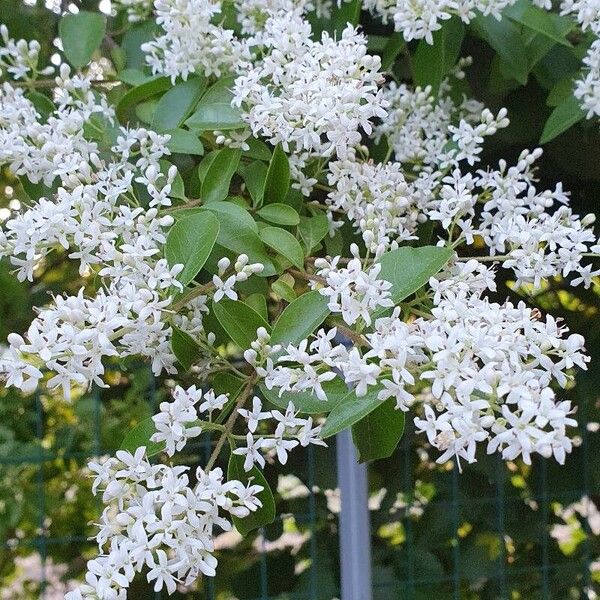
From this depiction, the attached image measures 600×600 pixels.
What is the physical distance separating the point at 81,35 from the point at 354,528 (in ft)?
3.05

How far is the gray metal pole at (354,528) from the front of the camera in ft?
4.88

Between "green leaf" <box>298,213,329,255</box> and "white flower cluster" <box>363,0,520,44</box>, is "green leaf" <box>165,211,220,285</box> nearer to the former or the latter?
"green leaf" <box>298,213,329,255</box>

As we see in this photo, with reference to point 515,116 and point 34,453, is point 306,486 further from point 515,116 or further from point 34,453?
point 515,116

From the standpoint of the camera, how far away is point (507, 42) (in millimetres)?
1254

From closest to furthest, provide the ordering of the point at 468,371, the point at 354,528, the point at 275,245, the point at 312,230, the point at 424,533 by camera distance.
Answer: the point at 468,371 < the point at 275,245 < the point at 312,230 < the point at 354,528 < the point at 424,533

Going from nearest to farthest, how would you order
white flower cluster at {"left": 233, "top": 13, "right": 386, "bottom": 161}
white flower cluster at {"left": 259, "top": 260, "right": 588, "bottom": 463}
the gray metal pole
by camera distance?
white flower cluster at {"left": 259, "top": 260, "right": 588, "bottom": 463} < white flower cluster at {"left": 233, "top": 13, "right": 386, "bottom": 161} < the gray metal pole

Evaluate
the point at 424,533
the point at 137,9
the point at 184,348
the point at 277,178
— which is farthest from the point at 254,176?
the point at 424,533

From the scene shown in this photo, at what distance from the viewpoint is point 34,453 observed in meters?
1.90

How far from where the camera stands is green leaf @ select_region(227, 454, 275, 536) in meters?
0.90

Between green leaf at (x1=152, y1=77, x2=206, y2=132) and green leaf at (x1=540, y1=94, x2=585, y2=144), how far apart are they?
1.61 feet

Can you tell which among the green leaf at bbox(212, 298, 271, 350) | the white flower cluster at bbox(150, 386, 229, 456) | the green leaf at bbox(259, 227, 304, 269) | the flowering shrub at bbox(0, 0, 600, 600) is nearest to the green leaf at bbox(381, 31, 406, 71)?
the flowering shrub at bbox(0, 0, 600, 600)

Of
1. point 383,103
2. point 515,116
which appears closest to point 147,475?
point 383,103

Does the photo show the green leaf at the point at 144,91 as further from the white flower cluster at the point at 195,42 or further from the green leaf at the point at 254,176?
the green leaf at the point at 254,176

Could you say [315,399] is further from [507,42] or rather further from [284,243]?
[507,42]
